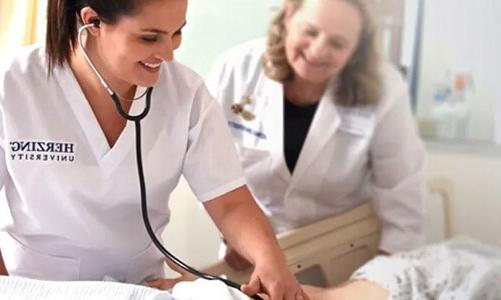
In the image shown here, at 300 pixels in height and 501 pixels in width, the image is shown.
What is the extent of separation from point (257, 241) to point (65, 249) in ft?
1.06

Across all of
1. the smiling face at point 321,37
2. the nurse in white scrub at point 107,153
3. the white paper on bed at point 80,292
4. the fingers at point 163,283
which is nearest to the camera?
the white paper on bed at point 80,292

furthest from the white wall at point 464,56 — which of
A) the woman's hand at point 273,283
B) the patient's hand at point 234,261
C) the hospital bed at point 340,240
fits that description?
the woman's hand at point 273,283

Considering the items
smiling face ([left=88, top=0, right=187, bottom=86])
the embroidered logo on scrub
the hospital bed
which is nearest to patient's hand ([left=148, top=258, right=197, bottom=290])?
the hospital bed

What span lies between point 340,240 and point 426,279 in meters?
0.27

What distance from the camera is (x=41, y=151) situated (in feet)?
3.55

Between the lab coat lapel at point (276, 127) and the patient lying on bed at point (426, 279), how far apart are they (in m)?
0.31

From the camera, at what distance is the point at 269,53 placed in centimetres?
161

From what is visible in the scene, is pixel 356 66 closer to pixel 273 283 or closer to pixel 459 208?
pixel 459 208

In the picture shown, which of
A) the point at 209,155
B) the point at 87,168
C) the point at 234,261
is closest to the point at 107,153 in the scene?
the point at 87,168

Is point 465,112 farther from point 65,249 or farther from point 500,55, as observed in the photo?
point 65,249

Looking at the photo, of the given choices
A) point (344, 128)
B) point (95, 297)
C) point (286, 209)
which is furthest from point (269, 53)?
point (95, 297)

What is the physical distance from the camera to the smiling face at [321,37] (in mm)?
1522

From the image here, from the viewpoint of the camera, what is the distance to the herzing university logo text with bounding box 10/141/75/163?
3.53ft

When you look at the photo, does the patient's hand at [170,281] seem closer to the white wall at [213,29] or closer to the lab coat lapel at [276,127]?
the lab coat lapel at [276,127]
